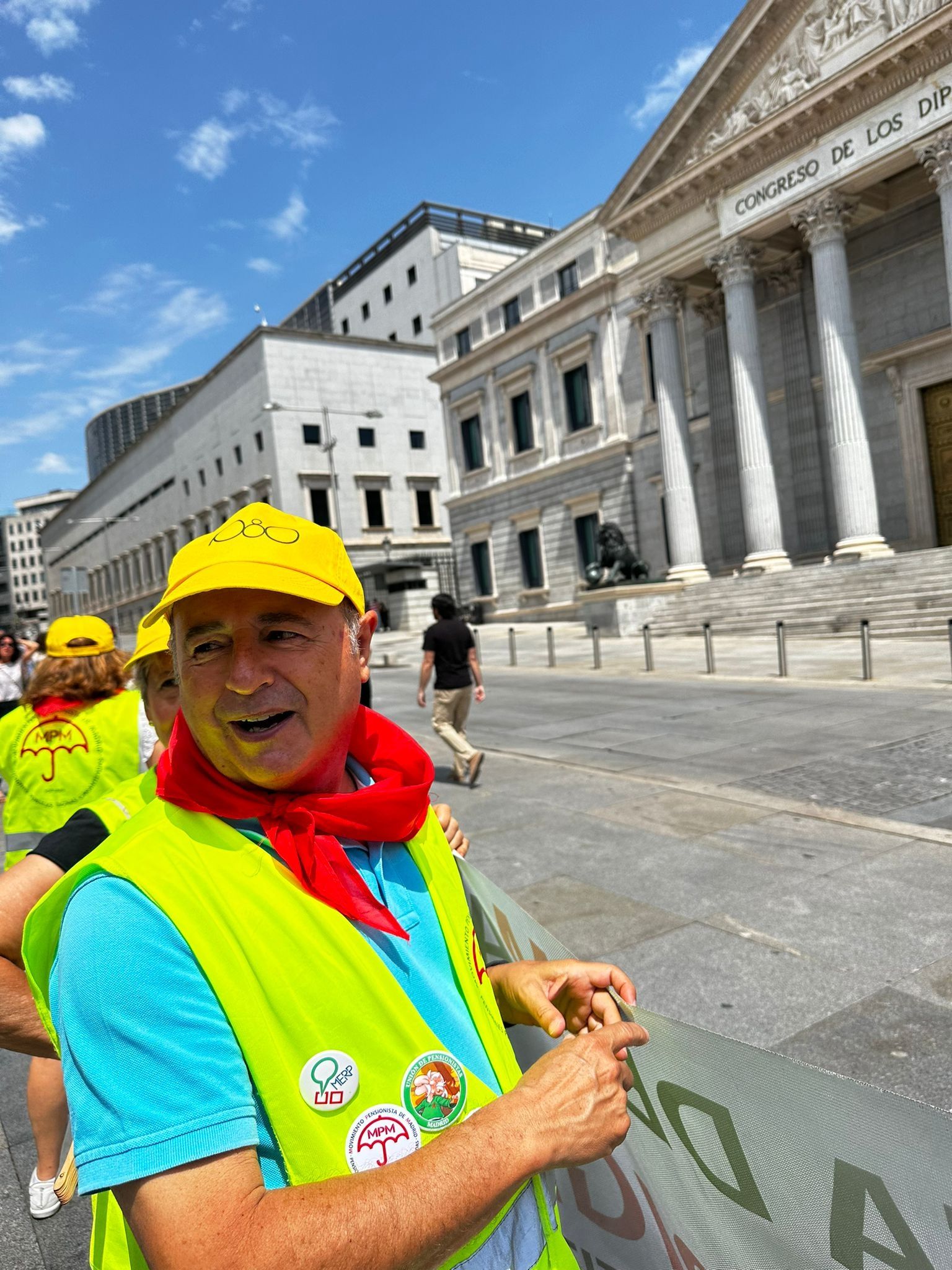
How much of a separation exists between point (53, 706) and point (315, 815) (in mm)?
2373

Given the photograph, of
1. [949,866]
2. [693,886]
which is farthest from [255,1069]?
[949,866]

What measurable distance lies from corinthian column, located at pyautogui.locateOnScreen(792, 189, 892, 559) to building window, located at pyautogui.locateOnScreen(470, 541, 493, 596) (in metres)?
18.9

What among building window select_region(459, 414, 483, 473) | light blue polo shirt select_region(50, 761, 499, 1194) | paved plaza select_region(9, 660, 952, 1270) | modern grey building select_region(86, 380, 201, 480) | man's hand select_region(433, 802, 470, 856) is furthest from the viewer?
modern grey building select_region(86, 380, 201, 480)

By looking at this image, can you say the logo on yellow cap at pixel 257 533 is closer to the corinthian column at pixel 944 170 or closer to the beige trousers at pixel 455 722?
the beige trousers at pixel 455 722

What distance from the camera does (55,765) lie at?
322cm

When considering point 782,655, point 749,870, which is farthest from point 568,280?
point 749,870

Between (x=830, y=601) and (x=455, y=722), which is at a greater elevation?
(x=830, y=601)

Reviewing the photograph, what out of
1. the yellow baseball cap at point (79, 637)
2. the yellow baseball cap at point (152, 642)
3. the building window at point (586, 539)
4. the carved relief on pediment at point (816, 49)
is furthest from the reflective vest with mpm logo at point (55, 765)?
the building window at point (586, 539)

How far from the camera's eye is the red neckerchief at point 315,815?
1245mm

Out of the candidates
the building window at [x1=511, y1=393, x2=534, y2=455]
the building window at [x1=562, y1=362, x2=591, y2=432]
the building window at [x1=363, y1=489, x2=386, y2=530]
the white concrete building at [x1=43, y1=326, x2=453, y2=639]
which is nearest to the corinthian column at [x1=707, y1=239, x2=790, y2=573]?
the building window at [x1=562, y1=362, x2=591, y2=432]

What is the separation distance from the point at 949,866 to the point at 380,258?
60596 mm

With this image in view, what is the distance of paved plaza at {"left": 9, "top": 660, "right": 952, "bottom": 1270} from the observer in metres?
3.51

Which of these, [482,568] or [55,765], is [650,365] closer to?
[482,568]

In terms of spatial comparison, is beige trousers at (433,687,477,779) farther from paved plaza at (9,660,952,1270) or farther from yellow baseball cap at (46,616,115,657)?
yellow baseball cap at (46,616,115,657)
